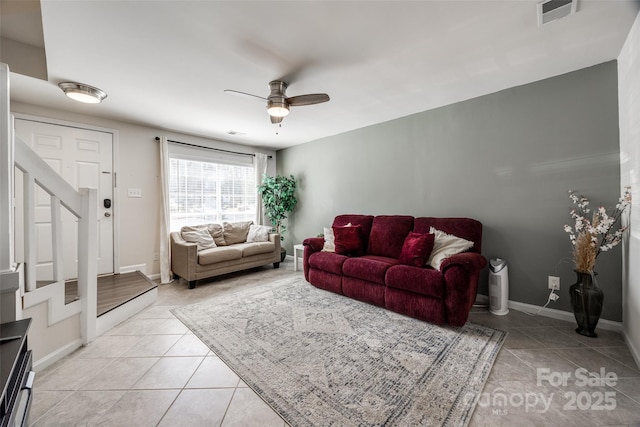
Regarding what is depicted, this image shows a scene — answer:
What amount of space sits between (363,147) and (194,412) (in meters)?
3.86

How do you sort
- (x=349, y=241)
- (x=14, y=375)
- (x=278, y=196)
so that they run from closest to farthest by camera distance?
(x=14, y=375) < (x=349, y=241) < (x=278, y=196)

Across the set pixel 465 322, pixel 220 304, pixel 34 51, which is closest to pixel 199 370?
pixel 220 304

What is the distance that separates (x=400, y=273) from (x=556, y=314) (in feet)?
5.27

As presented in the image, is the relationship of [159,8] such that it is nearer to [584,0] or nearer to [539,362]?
[584,0]

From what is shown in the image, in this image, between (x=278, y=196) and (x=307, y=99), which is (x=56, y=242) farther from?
(x=278, y=196)

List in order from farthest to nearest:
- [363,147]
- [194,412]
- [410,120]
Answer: [363,147], [410,120], [194,412]

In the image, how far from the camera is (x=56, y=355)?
1.96 m

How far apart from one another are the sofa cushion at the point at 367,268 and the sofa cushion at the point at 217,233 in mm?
2364

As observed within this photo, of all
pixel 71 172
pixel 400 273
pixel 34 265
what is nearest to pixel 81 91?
pixel 71 172

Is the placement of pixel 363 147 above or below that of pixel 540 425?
above

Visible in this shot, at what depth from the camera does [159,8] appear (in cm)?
166

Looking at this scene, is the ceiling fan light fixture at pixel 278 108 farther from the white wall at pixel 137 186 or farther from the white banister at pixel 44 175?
the white wall at pixel 137 186

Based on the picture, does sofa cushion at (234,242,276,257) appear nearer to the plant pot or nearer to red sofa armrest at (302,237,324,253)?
red sofa armrest at (302,237,324,253)

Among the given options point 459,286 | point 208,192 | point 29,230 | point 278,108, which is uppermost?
point 278,108
